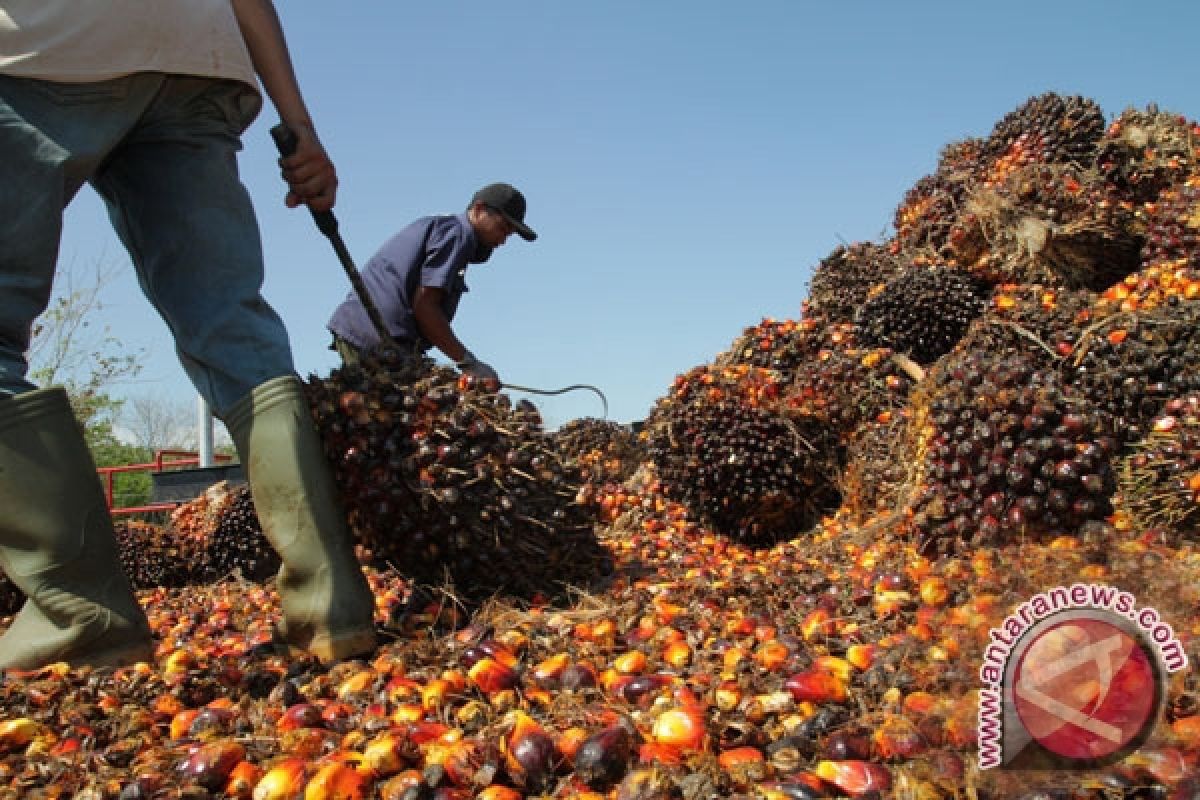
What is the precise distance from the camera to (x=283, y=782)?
1.25 meters

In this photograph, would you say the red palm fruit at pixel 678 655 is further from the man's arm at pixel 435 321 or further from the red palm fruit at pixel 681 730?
the man's arm at pixel 435 321

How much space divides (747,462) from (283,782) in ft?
8.19

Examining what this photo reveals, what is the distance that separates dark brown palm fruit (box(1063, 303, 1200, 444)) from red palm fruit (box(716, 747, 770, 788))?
1670 millimetres

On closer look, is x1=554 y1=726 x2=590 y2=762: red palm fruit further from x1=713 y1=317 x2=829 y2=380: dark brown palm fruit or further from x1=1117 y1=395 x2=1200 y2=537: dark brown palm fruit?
x1=713 y1=317 x2=829 y2=380: dark brown palm fruit

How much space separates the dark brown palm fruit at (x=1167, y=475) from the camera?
83.8 inches

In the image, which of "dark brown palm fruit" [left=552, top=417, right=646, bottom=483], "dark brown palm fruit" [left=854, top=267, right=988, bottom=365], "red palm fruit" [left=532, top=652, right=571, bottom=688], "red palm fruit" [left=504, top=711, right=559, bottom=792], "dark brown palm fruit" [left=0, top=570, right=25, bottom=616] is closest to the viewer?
"red palm fruit" [left=504, top=711, right=559, bottom=792]

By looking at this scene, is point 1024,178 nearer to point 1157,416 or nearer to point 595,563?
point 1157,416

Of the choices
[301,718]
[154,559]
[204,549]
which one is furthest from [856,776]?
[154,559]

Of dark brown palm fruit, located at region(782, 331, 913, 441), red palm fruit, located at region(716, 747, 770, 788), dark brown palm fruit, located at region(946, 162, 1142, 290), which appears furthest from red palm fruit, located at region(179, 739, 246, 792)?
dark brown palm fruit, located at region(946, 162, 1142, 290)

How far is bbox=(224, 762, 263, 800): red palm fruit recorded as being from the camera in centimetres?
128

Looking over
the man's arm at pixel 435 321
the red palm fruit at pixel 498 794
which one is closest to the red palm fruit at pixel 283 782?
the red palm fruit at pixel 498 794

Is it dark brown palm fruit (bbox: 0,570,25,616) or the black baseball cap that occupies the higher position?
the black baseball cap

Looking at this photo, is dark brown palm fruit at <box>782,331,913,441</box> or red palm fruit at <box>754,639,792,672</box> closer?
red palm fruit at <box>754,639,792,672</box>

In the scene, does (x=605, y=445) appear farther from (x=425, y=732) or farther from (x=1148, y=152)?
(x=425, y=732)
